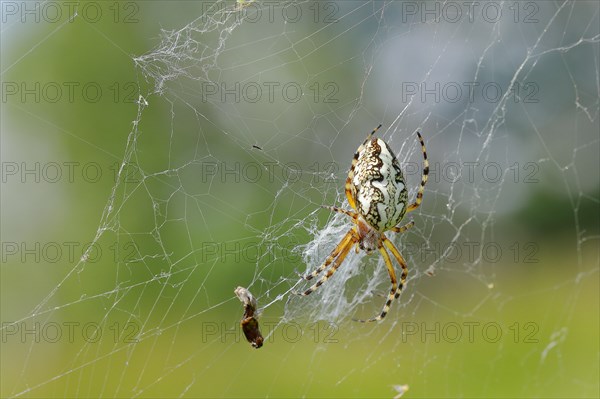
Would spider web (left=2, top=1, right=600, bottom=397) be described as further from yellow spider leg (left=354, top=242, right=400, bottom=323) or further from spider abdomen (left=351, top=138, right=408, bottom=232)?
spider abdomen (left=351, top=138, right=408, bottom=232)

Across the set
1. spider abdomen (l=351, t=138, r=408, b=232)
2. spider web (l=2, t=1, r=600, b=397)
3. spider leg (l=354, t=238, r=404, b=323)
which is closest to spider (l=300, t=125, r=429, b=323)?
spider abdomen (l=351, t=138, r=408, b=232)

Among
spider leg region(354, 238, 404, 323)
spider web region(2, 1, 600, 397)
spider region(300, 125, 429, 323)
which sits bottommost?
spider leg region(354, 238, 404, 323)

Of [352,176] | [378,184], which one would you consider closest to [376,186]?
[378,184]

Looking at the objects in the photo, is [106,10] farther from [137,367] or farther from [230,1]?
[230,1]

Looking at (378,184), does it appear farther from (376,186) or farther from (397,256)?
(397,256)

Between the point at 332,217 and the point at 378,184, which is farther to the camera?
the point at 332,217
